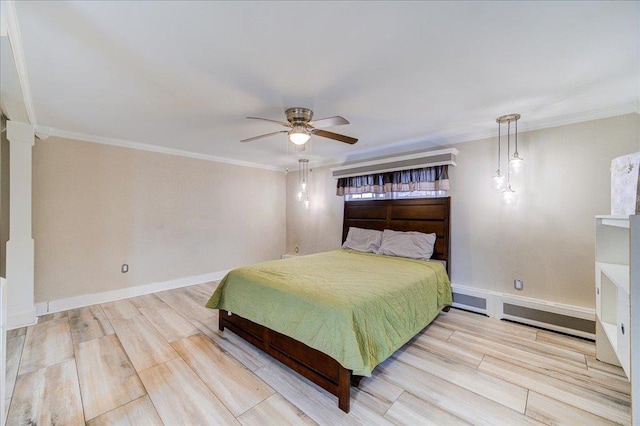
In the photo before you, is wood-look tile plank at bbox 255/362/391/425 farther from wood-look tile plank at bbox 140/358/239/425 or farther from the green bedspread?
wood-look tile plank at bbox 140/358/239/425

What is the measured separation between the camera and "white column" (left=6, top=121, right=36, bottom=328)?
2812 millimetres

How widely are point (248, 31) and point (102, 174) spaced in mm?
3431

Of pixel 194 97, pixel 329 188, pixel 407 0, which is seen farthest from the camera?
pixel 329 188

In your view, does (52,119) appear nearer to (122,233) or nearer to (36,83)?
(36,83)

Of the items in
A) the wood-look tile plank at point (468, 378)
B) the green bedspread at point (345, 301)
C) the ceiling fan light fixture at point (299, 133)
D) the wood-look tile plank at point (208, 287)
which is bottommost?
the wood-look tile plank at point (468, 378)

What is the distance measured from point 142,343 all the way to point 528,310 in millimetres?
4149

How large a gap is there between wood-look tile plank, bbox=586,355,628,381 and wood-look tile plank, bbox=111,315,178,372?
3.61 m

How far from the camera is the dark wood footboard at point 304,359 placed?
1721 millimetres

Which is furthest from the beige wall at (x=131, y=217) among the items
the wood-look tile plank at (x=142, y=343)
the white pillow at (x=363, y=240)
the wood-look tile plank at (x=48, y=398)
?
the white pillow at (x=363, y=240)

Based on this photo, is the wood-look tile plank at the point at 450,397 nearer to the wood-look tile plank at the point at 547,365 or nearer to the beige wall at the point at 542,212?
the wood-look tile plank at the point at 547,365

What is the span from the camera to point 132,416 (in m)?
1.63

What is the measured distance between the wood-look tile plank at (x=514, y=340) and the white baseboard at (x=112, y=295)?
3937mm

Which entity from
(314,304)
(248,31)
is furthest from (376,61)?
(314,304)

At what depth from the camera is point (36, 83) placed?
6.75ft
